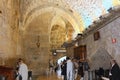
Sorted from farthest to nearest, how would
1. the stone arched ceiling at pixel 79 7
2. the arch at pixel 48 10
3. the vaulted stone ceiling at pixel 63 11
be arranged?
the arch at pixel 48 10
the vaulted stone ceiling at pixel 63 11
the stone arched ceiling at pixel 79 7

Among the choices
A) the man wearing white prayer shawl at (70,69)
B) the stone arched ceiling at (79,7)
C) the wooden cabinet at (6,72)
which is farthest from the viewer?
the stone arched ceiling at (79,7)

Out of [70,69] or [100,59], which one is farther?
[100,59]

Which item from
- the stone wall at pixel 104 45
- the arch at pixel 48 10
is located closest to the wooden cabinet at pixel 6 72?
the stone wall at pixel 104 45

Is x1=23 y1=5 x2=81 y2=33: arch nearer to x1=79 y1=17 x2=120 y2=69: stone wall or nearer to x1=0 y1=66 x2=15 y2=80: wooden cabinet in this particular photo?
x1=79 y1=17 x2=120 y2=69: stone wall

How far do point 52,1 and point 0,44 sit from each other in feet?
30.1

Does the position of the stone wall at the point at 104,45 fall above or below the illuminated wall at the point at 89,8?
below

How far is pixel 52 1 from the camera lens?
1767cm

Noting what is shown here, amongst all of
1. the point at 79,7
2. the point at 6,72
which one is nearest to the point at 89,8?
the point at 79,7

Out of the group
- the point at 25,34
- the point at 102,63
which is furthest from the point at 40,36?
the point at 102,63

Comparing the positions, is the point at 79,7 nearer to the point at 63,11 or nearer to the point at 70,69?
the point at 63,11

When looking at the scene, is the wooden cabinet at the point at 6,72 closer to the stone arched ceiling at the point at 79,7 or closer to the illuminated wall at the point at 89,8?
the illuminated wall at the point at 89,8

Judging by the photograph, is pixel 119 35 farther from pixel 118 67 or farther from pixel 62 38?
pixel 62 38

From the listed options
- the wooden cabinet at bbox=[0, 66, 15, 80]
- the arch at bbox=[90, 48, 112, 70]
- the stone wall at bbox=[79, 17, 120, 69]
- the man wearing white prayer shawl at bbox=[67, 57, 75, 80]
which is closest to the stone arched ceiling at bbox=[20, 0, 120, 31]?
the stone wall at bbox=[79, 17, 120, 69]

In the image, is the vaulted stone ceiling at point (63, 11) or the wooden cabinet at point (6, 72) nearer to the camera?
the wooden cabinet at point (6, 72)
